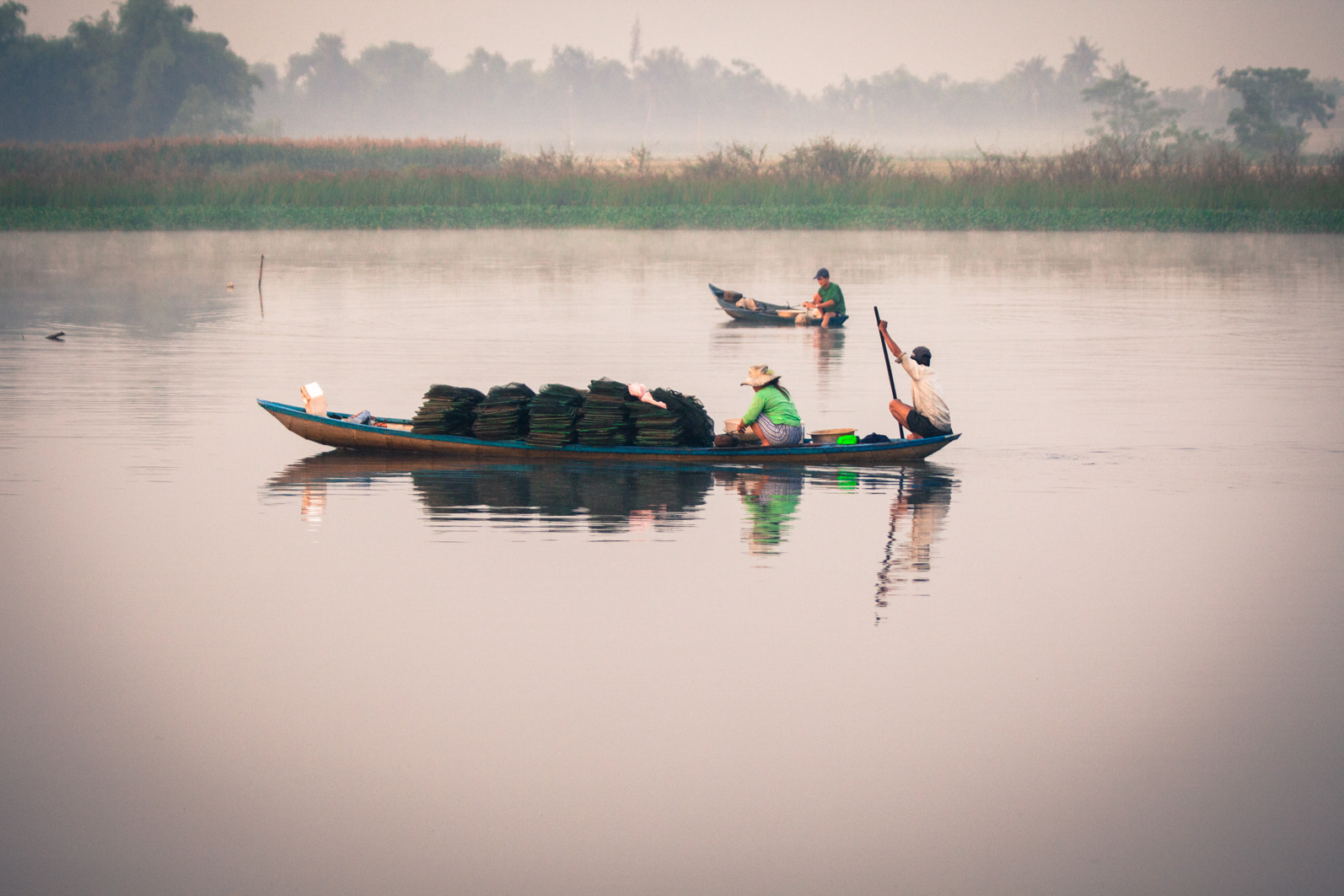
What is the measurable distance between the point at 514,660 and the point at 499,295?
26.6 m

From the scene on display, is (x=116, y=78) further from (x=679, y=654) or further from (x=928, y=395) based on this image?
(x=679, y=654)

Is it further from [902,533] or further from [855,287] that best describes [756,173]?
[902,533]

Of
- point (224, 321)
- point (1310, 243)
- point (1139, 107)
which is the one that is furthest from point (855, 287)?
point (1139, 107)

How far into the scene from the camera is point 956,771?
7.50 metres

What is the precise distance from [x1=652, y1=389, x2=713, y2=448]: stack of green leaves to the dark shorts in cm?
190

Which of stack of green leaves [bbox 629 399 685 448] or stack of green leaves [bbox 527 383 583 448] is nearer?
stack of green leaves [bbox 629 399 685 448]

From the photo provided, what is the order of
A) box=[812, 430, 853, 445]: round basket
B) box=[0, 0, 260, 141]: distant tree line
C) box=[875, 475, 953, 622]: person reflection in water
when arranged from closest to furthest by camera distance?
box=[875, 475, 953, 622]: person reflection in water → box=[812, 430, 853, 445]: round basket → box=[0, 0, 260, 141]: distant tree line

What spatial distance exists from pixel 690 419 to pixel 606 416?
0.76 m

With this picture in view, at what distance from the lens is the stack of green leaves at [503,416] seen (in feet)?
48.6

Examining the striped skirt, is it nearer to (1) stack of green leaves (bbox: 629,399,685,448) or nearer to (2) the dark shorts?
(1) stack of green leaves (bbox: 629,399,685,448)

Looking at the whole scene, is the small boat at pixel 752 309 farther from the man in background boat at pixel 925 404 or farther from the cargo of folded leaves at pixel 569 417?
the cargo of folded leaves at pixel 569 417

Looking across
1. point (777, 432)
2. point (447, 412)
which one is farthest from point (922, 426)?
point (447, 412)

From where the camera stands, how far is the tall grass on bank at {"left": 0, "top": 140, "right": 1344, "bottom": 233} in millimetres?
57156

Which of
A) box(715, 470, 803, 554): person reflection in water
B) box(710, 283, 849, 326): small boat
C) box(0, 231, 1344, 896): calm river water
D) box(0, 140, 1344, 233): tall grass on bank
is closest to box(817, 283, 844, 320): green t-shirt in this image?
box(710, 283, 849, 326): small boat
